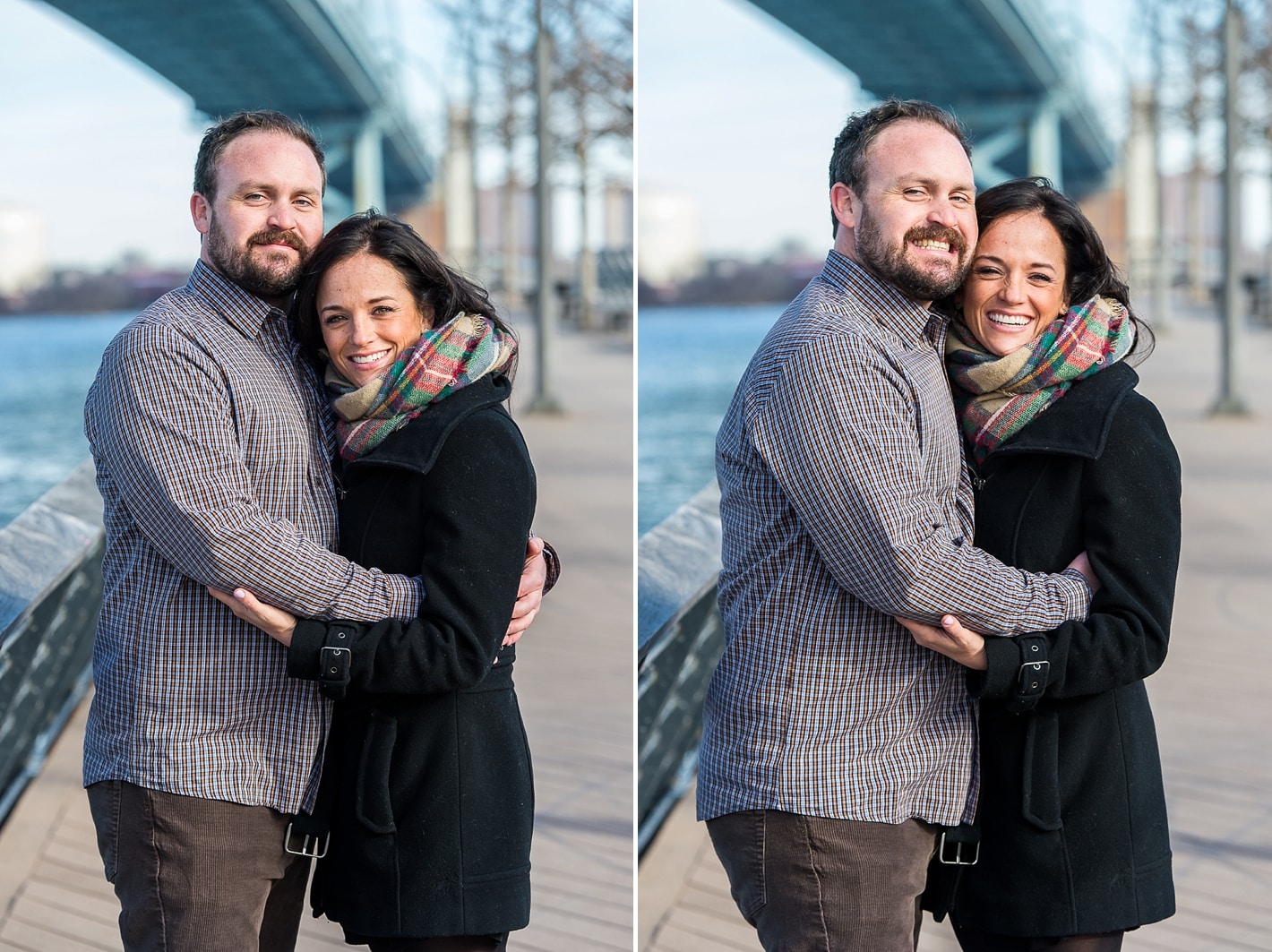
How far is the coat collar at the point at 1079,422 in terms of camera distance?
2.18 meters

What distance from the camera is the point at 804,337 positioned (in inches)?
86.4

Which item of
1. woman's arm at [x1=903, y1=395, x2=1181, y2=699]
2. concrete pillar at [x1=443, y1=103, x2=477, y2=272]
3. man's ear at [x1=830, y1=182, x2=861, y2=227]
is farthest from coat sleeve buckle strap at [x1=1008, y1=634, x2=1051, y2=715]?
concrete pillar at [x1=443, y1=103, x2=477, y2=272]

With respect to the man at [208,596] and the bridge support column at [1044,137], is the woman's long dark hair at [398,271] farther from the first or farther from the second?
the bridge support column at [1044,137]

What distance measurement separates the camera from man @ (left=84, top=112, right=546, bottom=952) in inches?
83.0

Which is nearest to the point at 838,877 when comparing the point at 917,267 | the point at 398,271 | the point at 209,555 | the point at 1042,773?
the point at 1042,773

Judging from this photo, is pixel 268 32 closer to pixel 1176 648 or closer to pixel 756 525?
pixel 1176 648

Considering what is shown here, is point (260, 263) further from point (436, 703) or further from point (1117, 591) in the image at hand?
point (1117, 591)

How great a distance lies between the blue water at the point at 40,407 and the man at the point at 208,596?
255cm

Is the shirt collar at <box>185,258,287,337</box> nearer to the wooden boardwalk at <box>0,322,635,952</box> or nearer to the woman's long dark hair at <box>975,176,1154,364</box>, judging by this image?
the woman's long dark hair at <box>975,176,1154,364</box>

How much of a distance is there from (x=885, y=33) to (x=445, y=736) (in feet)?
92.1

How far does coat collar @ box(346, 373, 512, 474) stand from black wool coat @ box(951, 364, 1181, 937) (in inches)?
31.7

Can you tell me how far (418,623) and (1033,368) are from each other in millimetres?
997

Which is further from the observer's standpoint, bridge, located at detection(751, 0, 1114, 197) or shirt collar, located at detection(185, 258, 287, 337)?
bridge, located at detection(751, 0, 1114, 197)

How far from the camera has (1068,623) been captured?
84.8 inches
